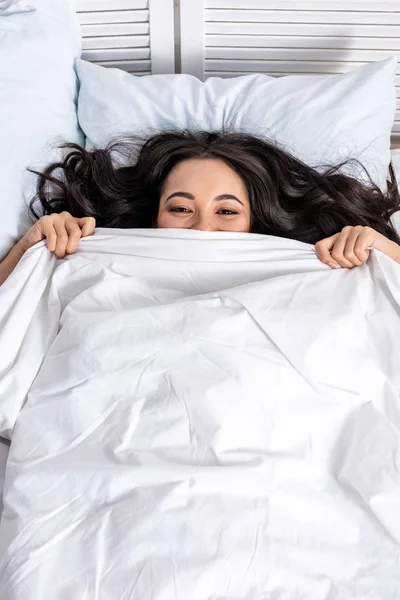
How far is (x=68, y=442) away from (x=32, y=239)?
1.62 feet

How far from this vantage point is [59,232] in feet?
4.76

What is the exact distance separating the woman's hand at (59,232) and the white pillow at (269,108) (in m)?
0.34

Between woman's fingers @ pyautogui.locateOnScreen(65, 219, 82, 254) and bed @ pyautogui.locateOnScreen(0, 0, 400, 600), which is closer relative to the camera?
bed @ pyautogui.locateOnScreen(0, 0, 400, 600)

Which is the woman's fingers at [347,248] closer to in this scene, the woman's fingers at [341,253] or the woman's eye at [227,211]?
the woman's fingers at [341,253]

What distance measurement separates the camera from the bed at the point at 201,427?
100cm

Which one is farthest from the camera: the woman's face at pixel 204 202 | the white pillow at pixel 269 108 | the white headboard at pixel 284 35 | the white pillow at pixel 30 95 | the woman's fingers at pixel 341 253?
the white headboard at pixel 284 35

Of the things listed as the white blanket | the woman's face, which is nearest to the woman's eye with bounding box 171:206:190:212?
the woman's face

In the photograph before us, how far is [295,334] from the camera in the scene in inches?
47.4

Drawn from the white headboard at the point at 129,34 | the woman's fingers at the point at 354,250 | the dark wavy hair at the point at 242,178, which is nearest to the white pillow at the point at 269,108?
the dark wavy hair at the point at 242,178

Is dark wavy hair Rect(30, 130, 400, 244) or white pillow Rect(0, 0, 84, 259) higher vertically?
white pillow Rect(0, 0, 84, 259)

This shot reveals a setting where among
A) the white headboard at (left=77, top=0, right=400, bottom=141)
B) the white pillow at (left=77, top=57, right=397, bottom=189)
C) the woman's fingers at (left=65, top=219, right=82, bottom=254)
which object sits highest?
the white headboard at (left=77, top=0, right=400, bottom=141)

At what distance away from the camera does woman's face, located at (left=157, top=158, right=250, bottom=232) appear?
4.83 ft

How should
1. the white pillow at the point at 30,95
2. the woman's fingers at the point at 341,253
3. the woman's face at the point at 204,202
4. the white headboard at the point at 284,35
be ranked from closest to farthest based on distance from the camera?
the woman's fingers at the point at 341,253, the woman's face at the point at 204,202, the white pillow at the point at 30,95, the white headboard at the point at 284,35

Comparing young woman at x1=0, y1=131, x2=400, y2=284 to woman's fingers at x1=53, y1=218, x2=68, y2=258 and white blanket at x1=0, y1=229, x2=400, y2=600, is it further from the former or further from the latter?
white blanket at x1=0, y1=229, x2=400, y2=600
